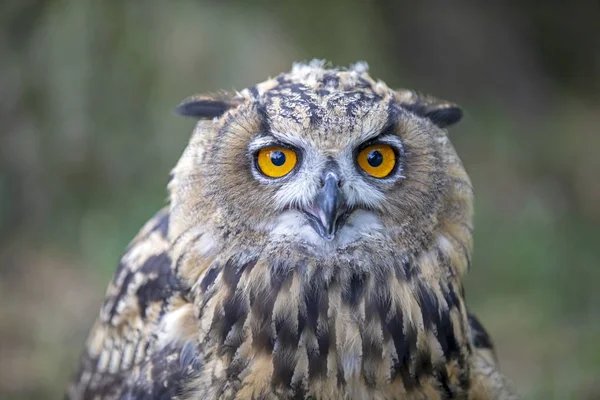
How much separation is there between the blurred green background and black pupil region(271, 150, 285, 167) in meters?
A: 2.06

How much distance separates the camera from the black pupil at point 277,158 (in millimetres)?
1603

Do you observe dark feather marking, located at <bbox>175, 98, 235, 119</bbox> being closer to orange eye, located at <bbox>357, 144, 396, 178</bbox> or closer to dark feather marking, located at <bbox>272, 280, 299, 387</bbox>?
orange eye, located at <bbox>357, 144, 396, 178</bbox>

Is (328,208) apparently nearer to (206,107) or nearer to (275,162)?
(275,162)

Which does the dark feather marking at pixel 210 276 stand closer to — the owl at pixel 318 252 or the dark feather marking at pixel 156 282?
the owl at pixel 318 252

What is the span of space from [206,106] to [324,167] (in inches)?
15.2

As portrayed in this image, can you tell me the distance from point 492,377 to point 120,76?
2.95m

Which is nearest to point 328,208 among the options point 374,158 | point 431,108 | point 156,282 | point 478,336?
point 374,158

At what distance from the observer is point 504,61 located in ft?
19.2

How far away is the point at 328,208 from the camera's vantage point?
5.01ft

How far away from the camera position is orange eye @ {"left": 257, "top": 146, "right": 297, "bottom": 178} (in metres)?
1.60

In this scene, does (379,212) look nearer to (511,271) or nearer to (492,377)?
(492,377)

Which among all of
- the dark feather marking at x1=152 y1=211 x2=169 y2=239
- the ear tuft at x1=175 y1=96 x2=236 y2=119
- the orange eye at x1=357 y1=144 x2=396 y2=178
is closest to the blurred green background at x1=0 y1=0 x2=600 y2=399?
the dark feather marking at x1=152 y1=211 x2=169 y2=239

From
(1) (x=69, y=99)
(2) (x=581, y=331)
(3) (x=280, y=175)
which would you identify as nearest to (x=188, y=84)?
(1) (x=69, y=99)

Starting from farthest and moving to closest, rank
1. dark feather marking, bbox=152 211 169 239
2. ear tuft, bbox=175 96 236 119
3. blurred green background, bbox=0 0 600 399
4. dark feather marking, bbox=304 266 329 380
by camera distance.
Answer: blurred green background, bbox=0 0 600 399
dark feather marking, bbox=152 211 169 239
ear tuft, bbox=175 96 236 119
dark feather marking, bbox=304 266 329 380
